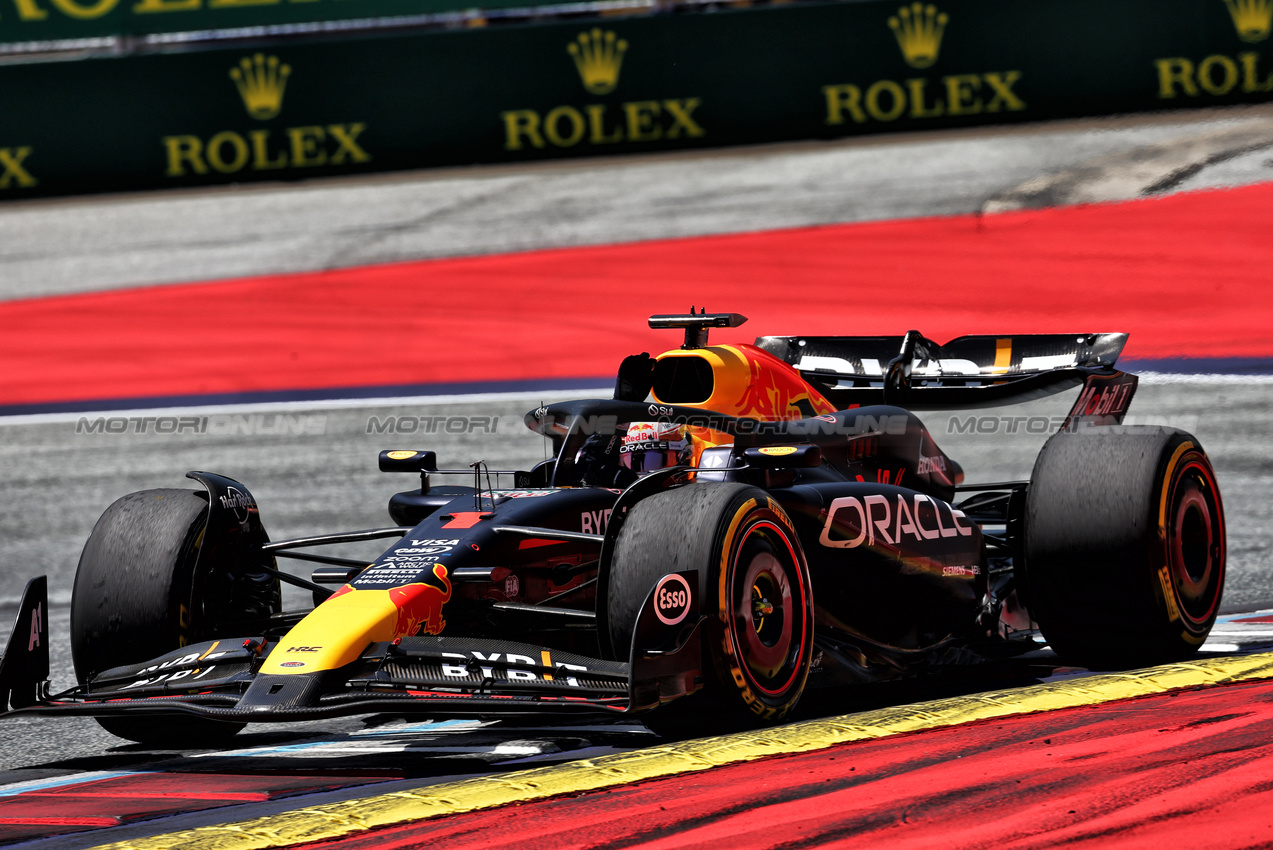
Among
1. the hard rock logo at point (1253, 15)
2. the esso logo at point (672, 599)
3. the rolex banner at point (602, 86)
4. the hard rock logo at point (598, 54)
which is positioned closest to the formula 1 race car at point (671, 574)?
the esso logo at point (672, 599)

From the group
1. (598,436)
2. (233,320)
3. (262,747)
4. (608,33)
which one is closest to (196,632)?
(262,747)

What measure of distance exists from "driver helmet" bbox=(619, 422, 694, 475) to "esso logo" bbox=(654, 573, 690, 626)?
4.44 feet

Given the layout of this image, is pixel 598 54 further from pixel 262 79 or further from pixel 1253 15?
pixel 1253 15

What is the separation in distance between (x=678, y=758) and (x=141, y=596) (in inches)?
87.3

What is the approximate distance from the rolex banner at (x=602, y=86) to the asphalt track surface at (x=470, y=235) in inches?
13.0

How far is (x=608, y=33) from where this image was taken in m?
20.7

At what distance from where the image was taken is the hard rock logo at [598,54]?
67.7ft

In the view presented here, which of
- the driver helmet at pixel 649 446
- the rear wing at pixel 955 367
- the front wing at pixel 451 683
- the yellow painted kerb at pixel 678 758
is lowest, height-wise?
the yellow painted kerb at pixel 678 758

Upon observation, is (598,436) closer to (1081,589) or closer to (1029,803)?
(1081,589)

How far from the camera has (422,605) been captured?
5.47 m

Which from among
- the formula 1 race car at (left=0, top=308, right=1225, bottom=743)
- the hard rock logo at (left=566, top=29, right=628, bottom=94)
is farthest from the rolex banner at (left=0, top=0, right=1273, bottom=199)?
the formula 1 race car at (left=0, top=308, right=1225, bottom=743)

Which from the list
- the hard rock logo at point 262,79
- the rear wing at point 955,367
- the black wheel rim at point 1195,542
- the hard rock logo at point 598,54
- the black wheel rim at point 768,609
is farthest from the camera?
the hard rock logo at point 262,79

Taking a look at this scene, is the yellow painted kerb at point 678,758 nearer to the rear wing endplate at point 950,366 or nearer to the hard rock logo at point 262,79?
the rear wing endplate at point 950,366

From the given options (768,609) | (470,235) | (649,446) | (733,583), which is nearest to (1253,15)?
(470,235)
